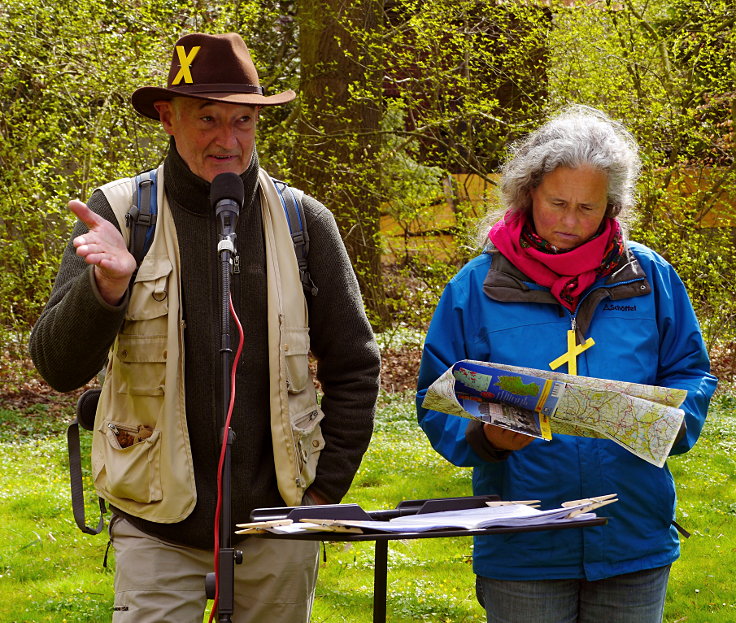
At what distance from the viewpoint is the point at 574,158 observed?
3002 millimetres

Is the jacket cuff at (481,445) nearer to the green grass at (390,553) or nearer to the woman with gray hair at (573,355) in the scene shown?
the woman with gray hair at (573,355)

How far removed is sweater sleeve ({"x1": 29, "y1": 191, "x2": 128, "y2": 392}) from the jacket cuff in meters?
1.01

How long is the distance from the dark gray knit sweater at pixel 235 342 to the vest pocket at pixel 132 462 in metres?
0.11

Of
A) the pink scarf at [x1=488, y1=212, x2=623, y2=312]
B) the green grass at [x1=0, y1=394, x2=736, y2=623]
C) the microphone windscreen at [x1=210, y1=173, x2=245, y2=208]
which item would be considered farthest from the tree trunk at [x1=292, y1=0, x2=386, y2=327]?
the microphone windscreen at [x1=210, y1=173, x2=245, y2=208]

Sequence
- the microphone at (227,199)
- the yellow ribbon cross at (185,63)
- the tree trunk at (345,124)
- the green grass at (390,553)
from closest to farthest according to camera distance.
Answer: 1. the microphone at (227,199)
2. the yellow ribbon cross at (185,63)
3. the green grass at (390,553)
4. the tree trunk at (345,124)

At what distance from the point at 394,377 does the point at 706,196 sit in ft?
13.3

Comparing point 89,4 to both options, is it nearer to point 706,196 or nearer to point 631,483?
point 706,196

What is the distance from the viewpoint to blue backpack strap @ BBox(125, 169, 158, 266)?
299cm

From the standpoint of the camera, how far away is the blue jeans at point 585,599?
2859 millimetres

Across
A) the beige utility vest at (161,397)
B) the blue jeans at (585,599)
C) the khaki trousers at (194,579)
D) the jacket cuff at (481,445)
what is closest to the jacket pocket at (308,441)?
the beige utility vest at (161,397)

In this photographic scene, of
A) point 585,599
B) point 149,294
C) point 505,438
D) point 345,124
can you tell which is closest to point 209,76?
point 149,294

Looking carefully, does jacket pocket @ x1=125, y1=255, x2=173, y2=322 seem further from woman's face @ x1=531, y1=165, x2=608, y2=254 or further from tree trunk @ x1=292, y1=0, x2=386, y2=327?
tree trunk @ x1=292, y1=0, x2=386, y2=327

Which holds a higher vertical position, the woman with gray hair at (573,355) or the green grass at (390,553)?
the woman with gray hair at (573,355)

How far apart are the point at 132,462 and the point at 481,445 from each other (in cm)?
100
